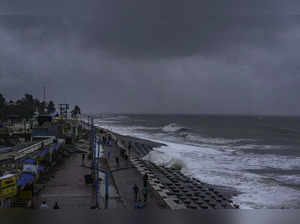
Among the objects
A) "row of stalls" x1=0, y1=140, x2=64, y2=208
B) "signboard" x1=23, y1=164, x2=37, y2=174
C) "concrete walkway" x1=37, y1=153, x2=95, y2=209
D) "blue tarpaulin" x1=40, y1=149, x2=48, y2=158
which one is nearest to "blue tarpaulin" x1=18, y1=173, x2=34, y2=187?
"row of stalls" x1=0, y1=140, x2=64, y2=208

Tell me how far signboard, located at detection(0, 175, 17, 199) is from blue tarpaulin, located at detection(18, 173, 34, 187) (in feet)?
1.45

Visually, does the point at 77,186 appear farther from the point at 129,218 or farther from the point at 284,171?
the point at 284,171

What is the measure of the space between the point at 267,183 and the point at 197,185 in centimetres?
343

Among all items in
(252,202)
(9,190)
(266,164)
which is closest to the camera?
(9,190)

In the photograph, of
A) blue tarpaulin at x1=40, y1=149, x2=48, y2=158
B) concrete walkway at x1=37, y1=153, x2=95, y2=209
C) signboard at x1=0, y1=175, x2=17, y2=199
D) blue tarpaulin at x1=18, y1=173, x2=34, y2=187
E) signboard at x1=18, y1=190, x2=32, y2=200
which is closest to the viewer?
signboard at x1=0, y1=175, x2=17, y2=199

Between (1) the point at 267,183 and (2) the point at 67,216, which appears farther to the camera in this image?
(1) the point at 267,183

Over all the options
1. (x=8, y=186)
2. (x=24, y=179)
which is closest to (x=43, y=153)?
(x=24, y=179)

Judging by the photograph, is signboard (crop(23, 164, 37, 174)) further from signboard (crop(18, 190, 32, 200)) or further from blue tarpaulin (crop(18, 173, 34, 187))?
signboard (crop(18, 190, 32, 200))

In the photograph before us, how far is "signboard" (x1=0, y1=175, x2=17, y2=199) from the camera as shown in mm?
5134

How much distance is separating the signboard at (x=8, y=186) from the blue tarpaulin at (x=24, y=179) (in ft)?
1.45

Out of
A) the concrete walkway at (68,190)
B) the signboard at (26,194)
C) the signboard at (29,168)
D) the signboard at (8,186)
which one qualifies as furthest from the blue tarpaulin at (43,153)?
the signboard at (8,186)

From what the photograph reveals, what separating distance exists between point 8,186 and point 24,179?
0.97m

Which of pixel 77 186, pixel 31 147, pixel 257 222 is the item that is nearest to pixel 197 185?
pixel 77 186

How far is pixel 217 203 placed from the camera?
764 centimetres
